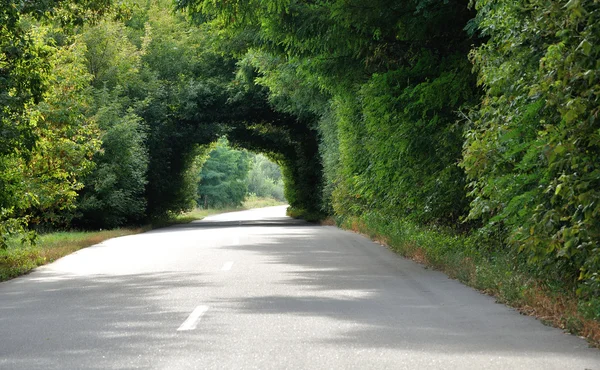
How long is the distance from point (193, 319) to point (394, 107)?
10000mm

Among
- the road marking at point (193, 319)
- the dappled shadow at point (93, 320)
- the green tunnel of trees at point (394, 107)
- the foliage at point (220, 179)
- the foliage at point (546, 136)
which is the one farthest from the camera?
the foliage at point (220, 179)

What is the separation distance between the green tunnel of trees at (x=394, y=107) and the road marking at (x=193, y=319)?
3794mm

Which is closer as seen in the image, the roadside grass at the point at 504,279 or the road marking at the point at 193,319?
the roadside grass at the point at 504,279

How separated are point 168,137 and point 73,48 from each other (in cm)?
1603

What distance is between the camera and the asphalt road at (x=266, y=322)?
695 cm

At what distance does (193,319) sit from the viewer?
29.8ft

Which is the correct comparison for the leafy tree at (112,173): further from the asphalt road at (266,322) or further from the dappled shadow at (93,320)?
the dappled shadow at (93,320)

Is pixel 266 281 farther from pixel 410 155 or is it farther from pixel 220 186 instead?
pixel 220 186

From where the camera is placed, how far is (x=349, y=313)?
31.4 ft

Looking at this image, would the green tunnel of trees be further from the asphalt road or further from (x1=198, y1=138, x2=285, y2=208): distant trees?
(x1=198, y1=138, x2=285, y2=208): distant trees

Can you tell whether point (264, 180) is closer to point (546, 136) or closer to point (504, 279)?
point (504, 279)

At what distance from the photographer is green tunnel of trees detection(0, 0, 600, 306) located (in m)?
8.10

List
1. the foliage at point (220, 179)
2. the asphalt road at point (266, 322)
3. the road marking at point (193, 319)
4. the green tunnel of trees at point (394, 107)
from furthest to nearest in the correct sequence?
1. the foliage at point (220, 179)
2. the road marking at point (193, 319)
3. the green tunnel of trees at point (394, 107)
4. the asphalt road at point (266, 322)

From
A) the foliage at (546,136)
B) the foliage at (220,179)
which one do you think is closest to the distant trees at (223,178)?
the foliage at (220,179)
